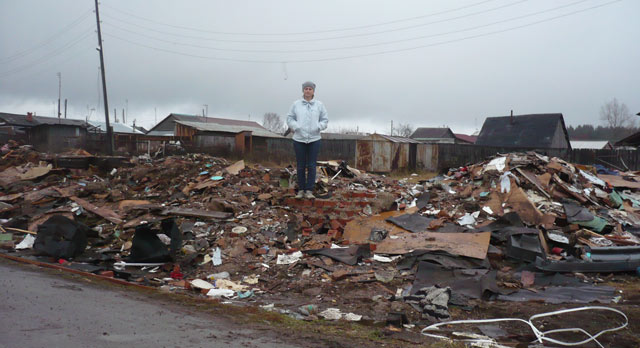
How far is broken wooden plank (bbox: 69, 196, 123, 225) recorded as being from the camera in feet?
20.7

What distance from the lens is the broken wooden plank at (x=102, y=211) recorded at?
6297mm

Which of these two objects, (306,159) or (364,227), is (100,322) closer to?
(364,227)

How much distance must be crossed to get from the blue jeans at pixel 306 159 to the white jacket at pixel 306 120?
92mm

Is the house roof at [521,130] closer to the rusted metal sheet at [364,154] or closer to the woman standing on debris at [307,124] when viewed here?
the rusted metal sheet at [364,154]

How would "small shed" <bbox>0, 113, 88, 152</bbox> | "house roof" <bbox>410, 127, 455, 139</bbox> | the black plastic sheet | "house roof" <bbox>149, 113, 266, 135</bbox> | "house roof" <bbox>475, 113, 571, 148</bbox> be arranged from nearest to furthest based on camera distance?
the black plastic sheet, "small shed" <bbox>0, 113, 88, 152</bbox>, "house roof" <bbox>475, 113, 571, 148</bbox>, "house roof" <bbox>149, 113, 266, 135</bbox>, "house roof" <bbox>410, 127, 455, 139</bbox>

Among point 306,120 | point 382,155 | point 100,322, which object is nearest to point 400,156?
point 382,155

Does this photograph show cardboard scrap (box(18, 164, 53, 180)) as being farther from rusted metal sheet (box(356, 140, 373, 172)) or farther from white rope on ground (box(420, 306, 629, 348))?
rusted metal sheet (box(356, 140, 373, 172))

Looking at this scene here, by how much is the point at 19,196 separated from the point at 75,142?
15.2 m

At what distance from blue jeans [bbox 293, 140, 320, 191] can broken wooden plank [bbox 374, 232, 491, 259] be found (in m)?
1.71

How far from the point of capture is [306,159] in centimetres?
609

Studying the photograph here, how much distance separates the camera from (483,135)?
29.4 m

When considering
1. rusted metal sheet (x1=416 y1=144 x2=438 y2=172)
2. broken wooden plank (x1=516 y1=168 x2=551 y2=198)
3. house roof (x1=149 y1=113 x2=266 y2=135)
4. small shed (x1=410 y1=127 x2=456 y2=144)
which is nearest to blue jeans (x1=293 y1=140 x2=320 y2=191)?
broken wooden plank (x1=516 y1=168 x2=551 y2=198)

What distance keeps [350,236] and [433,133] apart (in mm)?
53013

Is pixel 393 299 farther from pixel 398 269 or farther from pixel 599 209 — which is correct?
pixel 599 209
